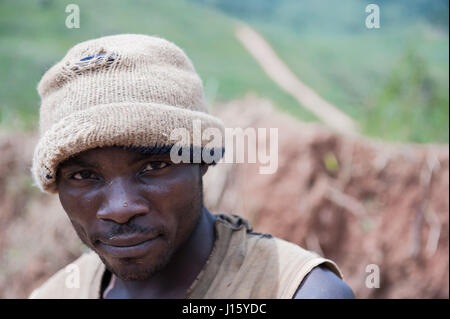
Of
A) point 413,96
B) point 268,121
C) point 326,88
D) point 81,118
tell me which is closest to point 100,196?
point 81,118

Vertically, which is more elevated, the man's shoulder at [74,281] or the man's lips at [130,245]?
the man's lips at [130,245]

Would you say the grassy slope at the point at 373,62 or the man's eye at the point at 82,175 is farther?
the grassy slope at the point at 373,62

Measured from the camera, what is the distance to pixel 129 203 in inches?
64.9

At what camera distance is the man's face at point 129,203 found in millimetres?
1681

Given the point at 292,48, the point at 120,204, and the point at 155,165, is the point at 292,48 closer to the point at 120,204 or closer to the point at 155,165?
the point at 155,165

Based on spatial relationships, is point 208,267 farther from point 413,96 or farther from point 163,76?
point 413,96

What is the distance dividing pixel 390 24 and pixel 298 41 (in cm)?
129

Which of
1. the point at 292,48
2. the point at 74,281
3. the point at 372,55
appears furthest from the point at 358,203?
the point at 292,48
